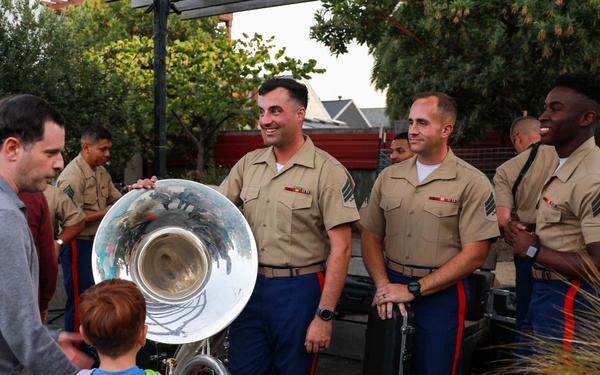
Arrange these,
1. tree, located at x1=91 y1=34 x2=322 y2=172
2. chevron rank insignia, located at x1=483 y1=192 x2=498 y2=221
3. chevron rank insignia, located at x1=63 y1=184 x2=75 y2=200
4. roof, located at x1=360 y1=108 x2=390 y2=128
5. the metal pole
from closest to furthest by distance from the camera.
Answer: chevron rank insignia, located at x1=483 y1=192 x2=498 y2=221
chevron rank insignia, located at x1=63 y1=184 x2=75 y2=200
the metal pole
tree, located at x1=91 y1=34 x2=322 y2=172
roof, located at x1=360 y1=108 x2=390 y2=128

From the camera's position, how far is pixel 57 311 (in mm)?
7059

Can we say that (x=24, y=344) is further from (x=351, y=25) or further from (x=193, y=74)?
(x=193, y=74)

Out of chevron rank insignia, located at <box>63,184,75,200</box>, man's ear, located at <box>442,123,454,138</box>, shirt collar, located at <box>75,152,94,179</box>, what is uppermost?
man's ear, located at <box>442,123,454,138</box>

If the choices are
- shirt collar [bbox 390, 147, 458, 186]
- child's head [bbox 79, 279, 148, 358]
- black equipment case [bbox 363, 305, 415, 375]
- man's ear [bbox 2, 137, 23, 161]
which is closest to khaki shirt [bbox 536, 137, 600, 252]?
shirt collar [bbox 390, 147, 458, 186]

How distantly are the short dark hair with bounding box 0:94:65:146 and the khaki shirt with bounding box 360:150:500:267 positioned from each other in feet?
6.35

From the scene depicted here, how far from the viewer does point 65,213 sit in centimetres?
472

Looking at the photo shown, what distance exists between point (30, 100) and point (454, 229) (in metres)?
2.13

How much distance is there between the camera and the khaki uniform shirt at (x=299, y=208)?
3244mm

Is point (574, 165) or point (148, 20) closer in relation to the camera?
point (574, 165)

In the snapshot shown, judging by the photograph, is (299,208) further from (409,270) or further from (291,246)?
(409,270)

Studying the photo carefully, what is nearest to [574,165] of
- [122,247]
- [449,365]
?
[449,365]

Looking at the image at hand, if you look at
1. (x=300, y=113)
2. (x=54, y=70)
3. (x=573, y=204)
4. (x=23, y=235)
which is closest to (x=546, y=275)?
(x=573, y=204)

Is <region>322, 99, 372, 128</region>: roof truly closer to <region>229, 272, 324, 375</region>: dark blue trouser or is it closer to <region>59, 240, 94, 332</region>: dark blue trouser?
<region>59, 240, 94, 332</region>: dark blue trouser

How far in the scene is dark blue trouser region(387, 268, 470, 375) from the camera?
3.25 m
